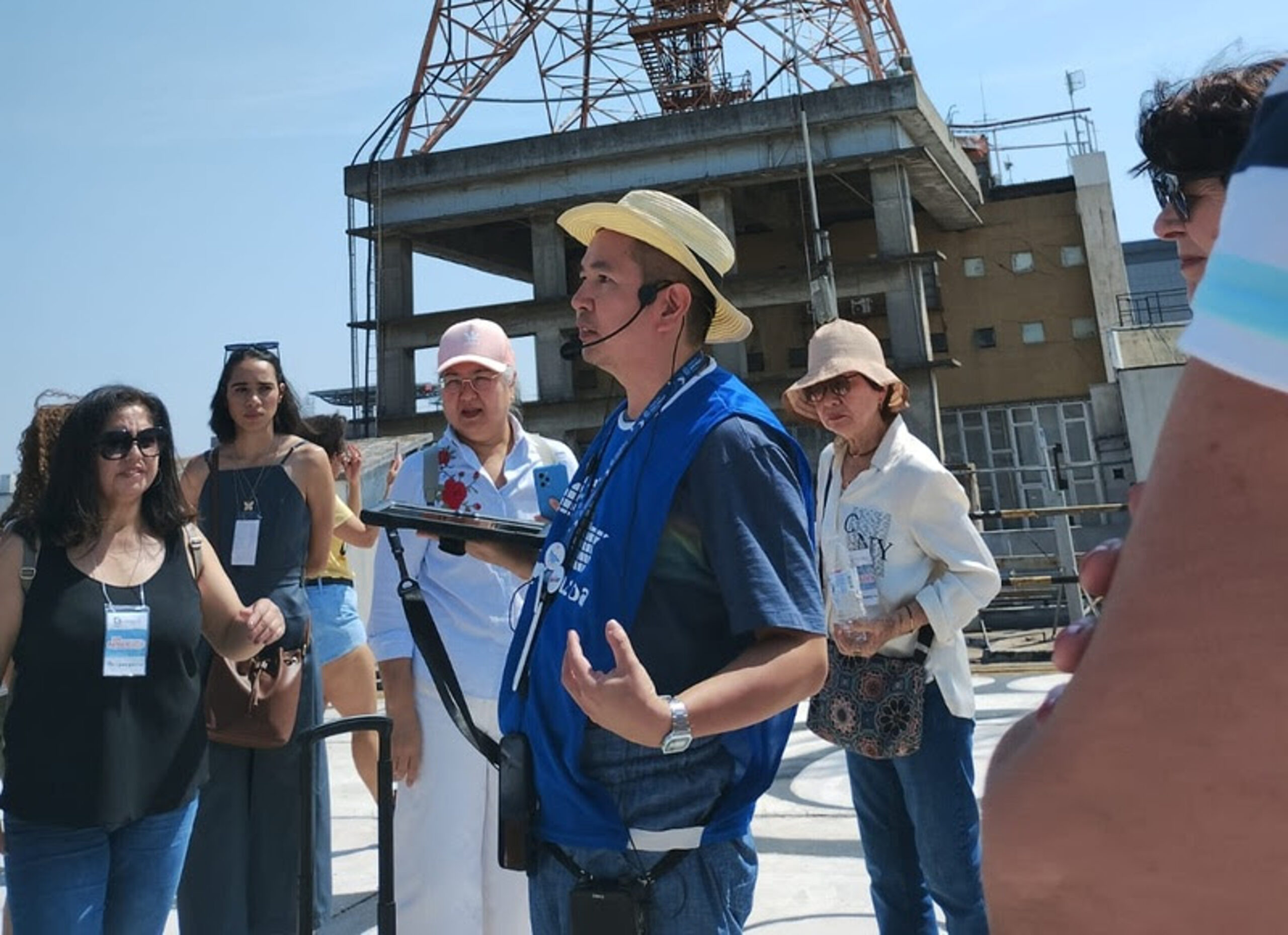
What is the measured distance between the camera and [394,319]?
2705 centimetres

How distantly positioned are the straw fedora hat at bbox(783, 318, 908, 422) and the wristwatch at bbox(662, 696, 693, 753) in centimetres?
205

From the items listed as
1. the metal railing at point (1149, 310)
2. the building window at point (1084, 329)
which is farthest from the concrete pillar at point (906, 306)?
the metal railing at point (1149, 310)

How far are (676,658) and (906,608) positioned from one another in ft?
5.22

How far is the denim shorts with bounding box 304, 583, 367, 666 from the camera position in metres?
5.09

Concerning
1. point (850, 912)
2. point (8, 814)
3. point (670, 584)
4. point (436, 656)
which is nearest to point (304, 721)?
point (8, 814)

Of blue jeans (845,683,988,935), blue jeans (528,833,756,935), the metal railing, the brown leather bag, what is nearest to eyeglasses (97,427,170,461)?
the brown leather bag

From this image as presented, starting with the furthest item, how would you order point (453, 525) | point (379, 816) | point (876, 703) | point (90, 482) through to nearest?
1. point (876, 703)
2. point (90, 482)
3. point (379, 816)
4. point (453, 525)

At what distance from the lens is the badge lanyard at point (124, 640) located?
9.41 feet

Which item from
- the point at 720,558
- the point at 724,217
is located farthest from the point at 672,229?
the point at 724,217

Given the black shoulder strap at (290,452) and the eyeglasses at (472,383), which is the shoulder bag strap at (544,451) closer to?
the eyeglasses at (472,383)

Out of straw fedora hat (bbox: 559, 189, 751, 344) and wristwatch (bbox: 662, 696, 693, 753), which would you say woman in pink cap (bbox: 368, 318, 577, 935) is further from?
wristwatch (bbox: 662, 696, 693, 753)

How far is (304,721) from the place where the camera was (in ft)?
13.2

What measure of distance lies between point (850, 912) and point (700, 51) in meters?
28.5

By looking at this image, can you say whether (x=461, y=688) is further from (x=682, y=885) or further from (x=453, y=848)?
(x=682, y=885)
